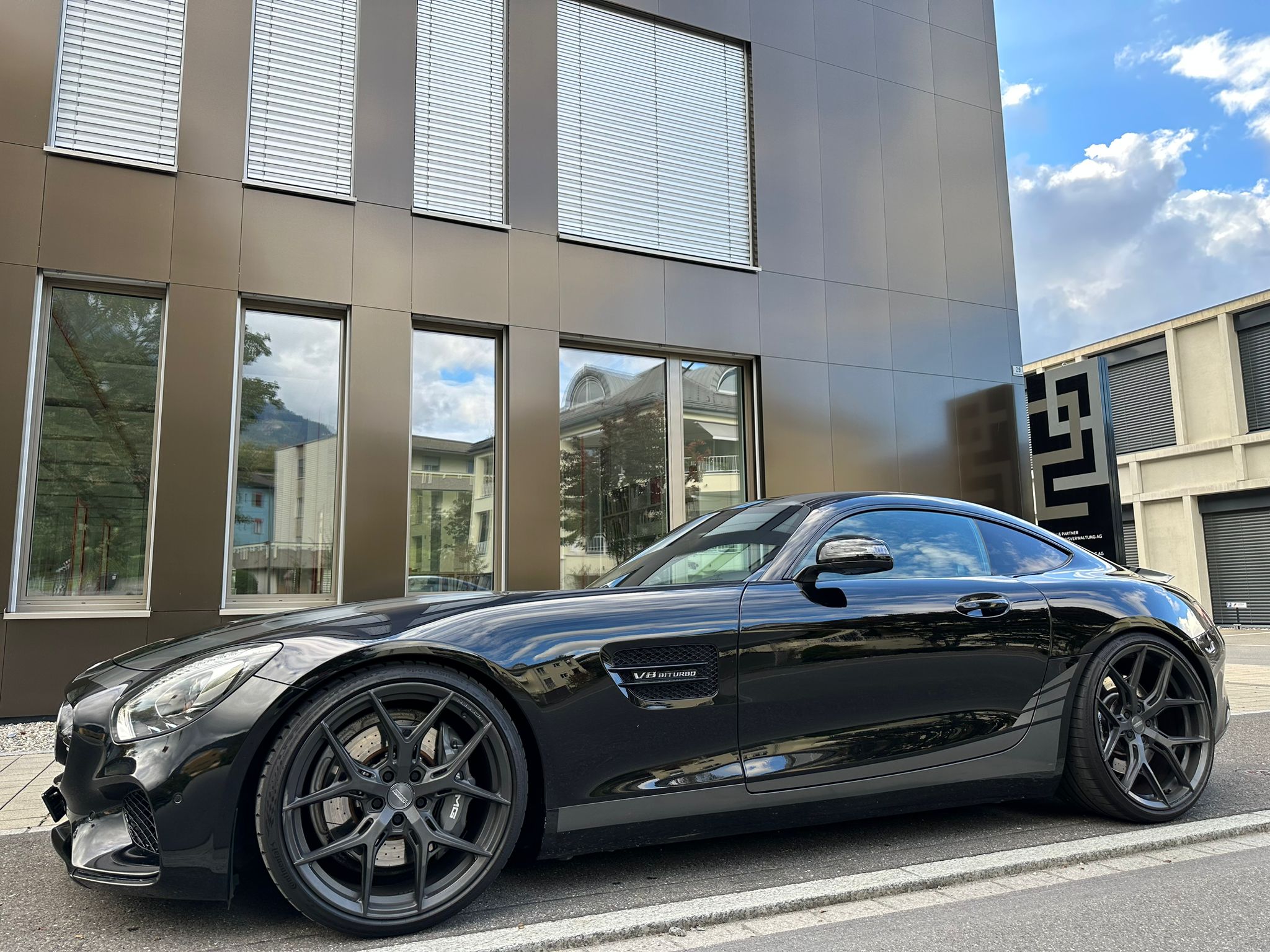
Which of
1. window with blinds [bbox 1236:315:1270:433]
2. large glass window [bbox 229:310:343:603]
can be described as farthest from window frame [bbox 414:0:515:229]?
window with blinds [bbox 1236:315:1270:433]

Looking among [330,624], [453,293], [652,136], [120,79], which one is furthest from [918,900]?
[652,136]

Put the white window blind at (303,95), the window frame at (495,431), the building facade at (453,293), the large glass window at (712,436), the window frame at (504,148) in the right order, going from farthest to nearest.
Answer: the large glass window at (712,436) < the window frame at (504,148) < the window frame at (495,431) < the white window blind at (303,95) < the building facade at (453,293)

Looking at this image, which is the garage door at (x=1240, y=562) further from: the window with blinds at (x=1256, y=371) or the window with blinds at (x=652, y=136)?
the window with blinds at (x=652, y=136)

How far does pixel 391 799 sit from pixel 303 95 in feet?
25.5

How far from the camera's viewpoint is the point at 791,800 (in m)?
3.02

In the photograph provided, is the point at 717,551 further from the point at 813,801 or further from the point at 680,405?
the point at 680,405

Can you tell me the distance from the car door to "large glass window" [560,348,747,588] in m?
5.72

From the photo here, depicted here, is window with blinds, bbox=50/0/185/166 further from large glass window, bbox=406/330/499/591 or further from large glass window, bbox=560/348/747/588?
large glass window, bbox=560/348/747/588

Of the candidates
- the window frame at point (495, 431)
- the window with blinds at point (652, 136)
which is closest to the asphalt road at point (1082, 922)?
the window frame at point (495, 431)

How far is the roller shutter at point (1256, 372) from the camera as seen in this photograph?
76.8 feet

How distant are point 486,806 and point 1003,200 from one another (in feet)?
41.3

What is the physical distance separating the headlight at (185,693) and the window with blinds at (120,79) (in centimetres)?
664

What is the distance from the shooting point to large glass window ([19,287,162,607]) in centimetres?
710

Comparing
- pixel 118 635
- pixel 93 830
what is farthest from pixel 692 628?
pixel 118 635
